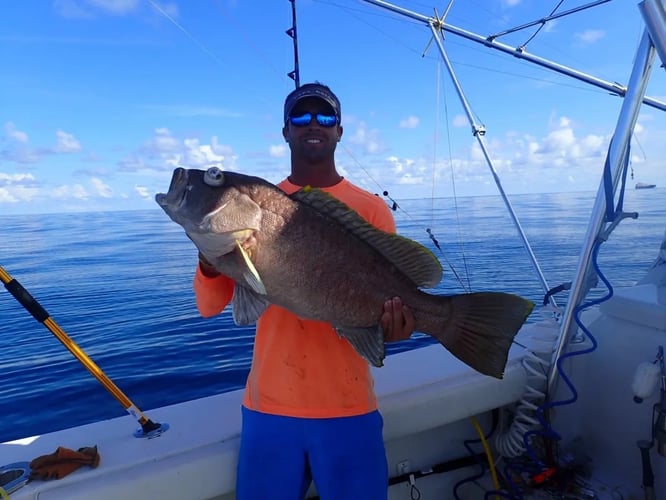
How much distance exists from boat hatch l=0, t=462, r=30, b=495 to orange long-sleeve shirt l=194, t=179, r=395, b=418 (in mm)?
1175

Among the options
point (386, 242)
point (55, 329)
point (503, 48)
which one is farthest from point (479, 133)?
point (55, 329)

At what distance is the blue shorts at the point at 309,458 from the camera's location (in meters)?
2.31

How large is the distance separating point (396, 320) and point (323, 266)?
411mm

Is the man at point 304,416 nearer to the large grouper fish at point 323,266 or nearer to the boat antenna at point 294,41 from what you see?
the large grouper fish at point 323,266

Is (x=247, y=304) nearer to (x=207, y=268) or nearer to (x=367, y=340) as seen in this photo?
(x=207, y=268)

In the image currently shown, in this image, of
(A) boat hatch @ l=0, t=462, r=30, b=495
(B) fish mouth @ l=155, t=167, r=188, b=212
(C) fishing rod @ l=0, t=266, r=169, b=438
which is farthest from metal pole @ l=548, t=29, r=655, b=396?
(A) boat hatch @ l=0, t=462, r=30, b=495

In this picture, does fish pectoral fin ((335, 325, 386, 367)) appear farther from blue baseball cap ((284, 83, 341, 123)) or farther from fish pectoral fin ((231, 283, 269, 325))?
blue baseball cap ((284, 83, 341, 123))

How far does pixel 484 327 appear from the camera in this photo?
211cm

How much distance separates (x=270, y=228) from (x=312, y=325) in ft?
2.14

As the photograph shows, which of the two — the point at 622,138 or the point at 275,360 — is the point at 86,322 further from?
the point at 622,138

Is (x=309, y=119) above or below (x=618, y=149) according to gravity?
above

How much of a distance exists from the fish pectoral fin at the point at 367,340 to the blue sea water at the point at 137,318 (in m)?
2.87

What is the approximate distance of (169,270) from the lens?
1597 centimetres

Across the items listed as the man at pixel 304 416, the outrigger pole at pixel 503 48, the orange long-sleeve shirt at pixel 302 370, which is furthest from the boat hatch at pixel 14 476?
the outrigger pole at pixel 503 48
